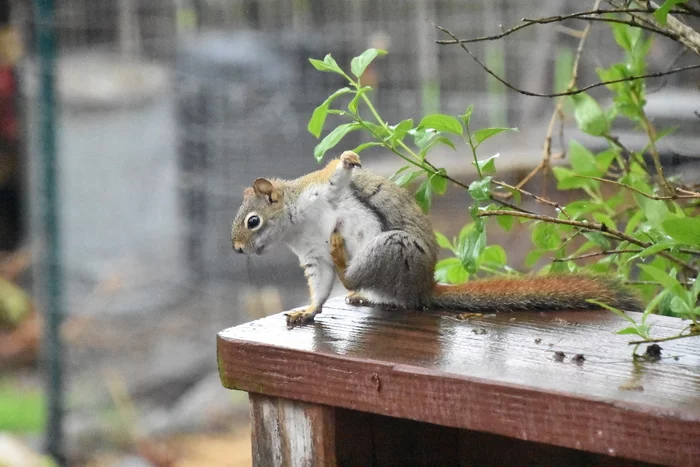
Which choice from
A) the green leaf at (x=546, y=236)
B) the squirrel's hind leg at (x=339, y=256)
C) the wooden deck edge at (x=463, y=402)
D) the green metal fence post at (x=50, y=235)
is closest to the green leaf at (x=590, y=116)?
the green leaf at (x=546, y=236)

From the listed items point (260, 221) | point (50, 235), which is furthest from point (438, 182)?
point (50, 235)

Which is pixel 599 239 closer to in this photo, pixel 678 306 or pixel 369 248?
pixel 678 306

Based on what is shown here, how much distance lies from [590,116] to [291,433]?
1.85 ft

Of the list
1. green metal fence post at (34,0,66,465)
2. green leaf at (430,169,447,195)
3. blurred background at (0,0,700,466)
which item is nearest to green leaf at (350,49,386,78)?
green leaf at (430,169,447,195)

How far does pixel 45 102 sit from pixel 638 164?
7.02 ft

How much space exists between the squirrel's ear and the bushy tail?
296mm

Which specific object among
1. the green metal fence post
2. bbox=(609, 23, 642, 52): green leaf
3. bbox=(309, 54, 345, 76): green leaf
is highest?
bbox=(609, 23, 642, 52): green leaf

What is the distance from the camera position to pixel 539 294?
111 centimetres

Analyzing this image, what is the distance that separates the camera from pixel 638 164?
1232 millimetres

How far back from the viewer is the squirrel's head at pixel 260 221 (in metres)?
1.30

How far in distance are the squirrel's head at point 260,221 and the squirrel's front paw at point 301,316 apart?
21cm

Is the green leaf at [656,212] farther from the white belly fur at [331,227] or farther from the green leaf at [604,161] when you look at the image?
the white belly fur at [331,227]

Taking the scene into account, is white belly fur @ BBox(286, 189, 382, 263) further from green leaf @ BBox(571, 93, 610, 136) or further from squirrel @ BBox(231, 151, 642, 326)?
green leaf @ BBox(571, 93, 610, 136)

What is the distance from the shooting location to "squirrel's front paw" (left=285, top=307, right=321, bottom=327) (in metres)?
1.06
